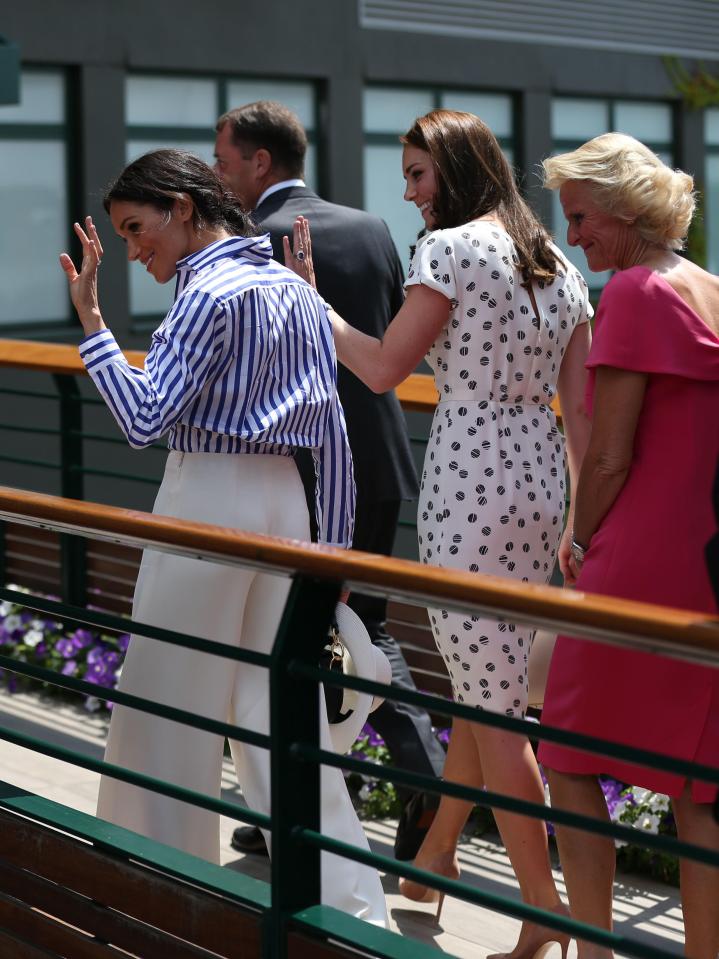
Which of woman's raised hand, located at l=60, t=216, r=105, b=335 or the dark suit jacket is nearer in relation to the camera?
woman's raised hand, located at l=60, t=216, r=105, b=335

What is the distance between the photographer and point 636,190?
303 cm

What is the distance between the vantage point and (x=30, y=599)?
3072 millimetres

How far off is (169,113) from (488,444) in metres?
14.1

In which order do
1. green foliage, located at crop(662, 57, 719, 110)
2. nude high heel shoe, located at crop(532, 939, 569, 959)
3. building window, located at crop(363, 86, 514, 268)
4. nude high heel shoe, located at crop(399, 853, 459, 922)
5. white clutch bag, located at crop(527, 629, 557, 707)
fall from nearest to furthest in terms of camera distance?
nude high heel shoe, located at crop(532, 939, 569, 959)
white clutch bag, located at crop(527, 629, 557, 707)
nude high heel shoe, located at crop(399, 853, 459, 922)
building window, located at crop(363, 86, 514, 268)
green foliage, located at crop(662, 57, 719, 110)

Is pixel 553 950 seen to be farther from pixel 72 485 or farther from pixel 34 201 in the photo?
pixel 34 201

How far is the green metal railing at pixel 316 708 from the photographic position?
1.93 metres

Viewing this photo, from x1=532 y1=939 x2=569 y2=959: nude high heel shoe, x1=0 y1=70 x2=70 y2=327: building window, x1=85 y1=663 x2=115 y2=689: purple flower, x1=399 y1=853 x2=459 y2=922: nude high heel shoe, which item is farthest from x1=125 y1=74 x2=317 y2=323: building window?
x1=532 y1=939 x2=569 y2=959: nude high heel shoe

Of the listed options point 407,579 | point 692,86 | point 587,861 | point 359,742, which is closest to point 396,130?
point 692,86

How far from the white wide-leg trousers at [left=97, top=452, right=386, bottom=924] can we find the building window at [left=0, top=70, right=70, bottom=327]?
1311 cm

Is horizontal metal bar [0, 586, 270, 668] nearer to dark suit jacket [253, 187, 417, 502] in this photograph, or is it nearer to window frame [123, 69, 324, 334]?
dark suit jacket [253, 187, 417, 502]

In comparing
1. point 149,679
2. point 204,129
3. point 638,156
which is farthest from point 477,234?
point 204,129

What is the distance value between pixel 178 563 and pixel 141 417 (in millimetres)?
391

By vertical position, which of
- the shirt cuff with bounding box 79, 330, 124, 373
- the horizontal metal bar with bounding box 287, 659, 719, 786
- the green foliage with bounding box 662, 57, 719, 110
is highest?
the green foliage with bounding box 662, 57, 719, 110

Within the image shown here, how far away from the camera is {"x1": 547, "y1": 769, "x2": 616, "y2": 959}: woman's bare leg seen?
9.91 ft
